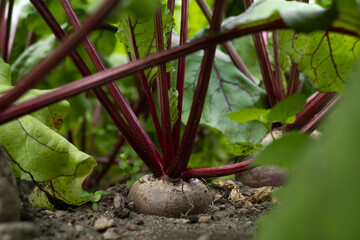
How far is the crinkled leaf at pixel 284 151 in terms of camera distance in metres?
0.49

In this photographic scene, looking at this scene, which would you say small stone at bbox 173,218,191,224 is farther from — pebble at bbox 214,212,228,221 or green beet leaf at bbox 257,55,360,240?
green beet leaf at bbox 257,55,360,240

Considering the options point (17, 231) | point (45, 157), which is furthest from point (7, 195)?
point (45, 157)

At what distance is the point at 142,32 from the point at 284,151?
0.57 metres

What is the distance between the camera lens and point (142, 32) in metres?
0.94

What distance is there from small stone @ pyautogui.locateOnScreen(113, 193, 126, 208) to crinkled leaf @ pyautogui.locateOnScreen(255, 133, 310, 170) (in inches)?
19.5

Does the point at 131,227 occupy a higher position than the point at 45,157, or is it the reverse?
the point at 45,157

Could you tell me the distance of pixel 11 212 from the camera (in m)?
0.57

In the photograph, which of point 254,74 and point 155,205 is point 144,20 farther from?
point 254,74

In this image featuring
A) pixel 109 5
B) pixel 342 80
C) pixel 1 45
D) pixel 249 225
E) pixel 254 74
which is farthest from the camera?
pixel 1 45

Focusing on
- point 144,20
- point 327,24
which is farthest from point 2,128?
point 327,24

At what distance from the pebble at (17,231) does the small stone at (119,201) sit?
340mm

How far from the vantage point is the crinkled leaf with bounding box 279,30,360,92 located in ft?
2.67

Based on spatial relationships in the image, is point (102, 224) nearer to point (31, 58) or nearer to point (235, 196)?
point (235, 196)

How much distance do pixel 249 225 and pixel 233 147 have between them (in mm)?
233
